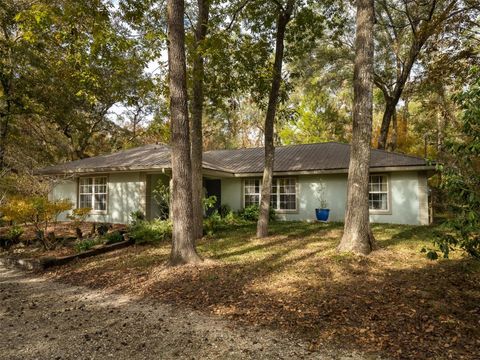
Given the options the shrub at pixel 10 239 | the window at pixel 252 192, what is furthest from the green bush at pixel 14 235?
the window at pixel 252 192

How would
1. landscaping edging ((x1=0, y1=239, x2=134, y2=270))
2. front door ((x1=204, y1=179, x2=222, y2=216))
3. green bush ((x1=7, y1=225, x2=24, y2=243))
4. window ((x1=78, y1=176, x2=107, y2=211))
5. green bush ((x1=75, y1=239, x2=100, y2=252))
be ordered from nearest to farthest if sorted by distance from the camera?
landscaping edging ((x1=0, y1=239, x2=134, y2=270)), green bush ((x1=75, y1=239, x2=100, y2=252)), green bush ((x1=7, y1=225, x2=24, y2=243)), window ((x1=78, y1=176, x2=107, y2=211)), front door ((x1=204, y1=179, x2=222, y2=216))

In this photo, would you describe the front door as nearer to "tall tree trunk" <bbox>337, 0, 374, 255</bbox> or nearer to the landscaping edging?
the landscaping edging

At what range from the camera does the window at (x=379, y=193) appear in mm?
12875

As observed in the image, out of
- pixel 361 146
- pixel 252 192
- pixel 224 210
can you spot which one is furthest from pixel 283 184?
pixel 361 146

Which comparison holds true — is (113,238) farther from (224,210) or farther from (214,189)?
(214,189)

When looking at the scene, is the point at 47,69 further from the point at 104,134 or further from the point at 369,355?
the point at 369,355

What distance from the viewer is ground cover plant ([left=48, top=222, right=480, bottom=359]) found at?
355cm

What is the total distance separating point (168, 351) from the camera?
11.1 feet

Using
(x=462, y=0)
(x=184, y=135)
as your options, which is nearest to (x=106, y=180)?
(x=184, y=135)

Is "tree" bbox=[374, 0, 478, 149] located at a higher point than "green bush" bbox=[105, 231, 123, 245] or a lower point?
higher

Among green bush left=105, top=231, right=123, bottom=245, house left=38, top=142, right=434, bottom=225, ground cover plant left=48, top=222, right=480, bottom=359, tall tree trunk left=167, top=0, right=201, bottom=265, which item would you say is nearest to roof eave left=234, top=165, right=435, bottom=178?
house left=38, top=142, right=434, bottom=225

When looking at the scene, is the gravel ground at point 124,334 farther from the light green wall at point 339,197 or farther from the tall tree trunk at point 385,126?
the tall tree trunk at point 385,126

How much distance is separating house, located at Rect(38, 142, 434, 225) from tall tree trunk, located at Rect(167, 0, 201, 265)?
5.21m

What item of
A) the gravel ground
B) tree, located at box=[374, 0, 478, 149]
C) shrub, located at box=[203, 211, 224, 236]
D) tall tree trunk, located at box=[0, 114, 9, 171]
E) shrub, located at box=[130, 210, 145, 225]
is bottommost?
the gravel ground
